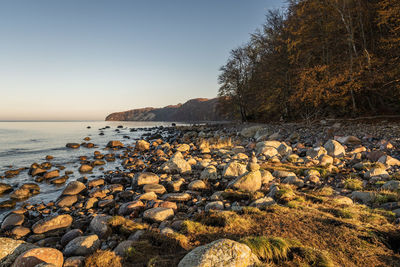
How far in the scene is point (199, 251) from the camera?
8.18ft

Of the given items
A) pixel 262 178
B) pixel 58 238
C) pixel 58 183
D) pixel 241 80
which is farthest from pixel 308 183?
pixel 241 80

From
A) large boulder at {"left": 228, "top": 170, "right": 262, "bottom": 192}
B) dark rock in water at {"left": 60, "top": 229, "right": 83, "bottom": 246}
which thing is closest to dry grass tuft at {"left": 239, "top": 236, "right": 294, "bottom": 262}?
large boulder at {"left": 228, "top": 170, "right": 262, "bottom": 192}

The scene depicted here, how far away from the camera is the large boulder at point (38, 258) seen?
2.87 metres

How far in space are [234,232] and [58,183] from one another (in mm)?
9739

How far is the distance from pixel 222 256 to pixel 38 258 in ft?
8.91

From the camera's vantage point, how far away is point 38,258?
2.93 meters

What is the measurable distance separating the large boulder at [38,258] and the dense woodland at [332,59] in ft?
56.2

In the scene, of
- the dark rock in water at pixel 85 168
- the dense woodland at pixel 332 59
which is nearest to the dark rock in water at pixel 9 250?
the dark rock in water at pixel 85 168

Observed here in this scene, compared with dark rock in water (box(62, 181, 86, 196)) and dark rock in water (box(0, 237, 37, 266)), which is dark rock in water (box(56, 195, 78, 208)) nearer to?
dark rock in water (box(62, 181, 86, 196))

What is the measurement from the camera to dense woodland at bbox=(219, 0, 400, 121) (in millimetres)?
14484

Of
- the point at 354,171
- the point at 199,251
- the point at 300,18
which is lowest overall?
the point at 354,171

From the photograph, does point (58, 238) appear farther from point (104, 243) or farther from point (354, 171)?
point (354, 171)

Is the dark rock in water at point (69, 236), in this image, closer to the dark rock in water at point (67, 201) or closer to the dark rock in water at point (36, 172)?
the dark rock in water at point (67, 201)

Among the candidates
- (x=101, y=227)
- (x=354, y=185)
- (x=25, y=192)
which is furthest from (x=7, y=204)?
(x=354, y=185)
